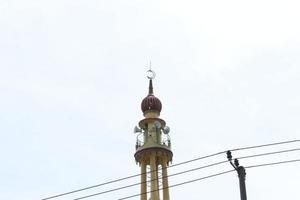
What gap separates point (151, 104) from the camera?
5978 centimetres

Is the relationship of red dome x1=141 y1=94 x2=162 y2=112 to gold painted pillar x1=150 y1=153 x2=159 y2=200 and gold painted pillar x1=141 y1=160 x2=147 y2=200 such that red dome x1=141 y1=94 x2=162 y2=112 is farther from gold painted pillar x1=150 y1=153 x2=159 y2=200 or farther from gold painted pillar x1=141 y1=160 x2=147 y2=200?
gold painted pillar x1=141 y1=160 x2=147 y2=200

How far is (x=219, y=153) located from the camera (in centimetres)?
2430

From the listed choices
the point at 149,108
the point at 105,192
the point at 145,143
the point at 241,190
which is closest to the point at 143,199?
the point at 145,143

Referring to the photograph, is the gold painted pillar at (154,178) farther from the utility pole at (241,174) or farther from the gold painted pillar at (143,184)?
the utility pole at (241,174)

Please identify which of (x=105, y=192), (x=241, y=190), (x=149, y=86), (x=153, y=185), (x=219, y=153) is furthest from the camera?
(x=149, y=86)

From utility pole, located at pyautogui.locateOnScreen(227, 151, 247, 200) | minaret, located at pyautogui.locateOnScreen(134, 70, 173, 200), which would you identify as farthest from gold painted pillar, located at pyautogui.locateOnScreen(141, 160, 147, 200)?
utility pole, located at pyautogui.locateOnScreen(227, 151, 247, 200)

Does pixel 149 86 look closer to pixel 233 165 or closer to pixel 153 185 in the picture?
pixel 153 185

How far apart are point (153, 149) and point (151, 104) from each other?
5279mm

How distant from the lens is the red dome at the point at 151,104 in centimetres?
5975

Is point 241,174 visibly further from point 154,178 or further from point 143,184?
point 143,184

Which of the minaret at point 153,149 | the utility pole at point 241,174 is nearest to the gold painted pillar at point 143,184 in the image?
the minaret at point 153,149

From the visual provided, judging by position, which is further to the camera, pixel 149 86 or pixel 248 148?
pixel 149 86

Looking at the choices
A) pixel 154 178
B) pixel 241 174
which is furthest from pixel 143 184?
pixel 241 174

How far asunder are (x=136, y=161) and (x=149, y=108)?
562cm
